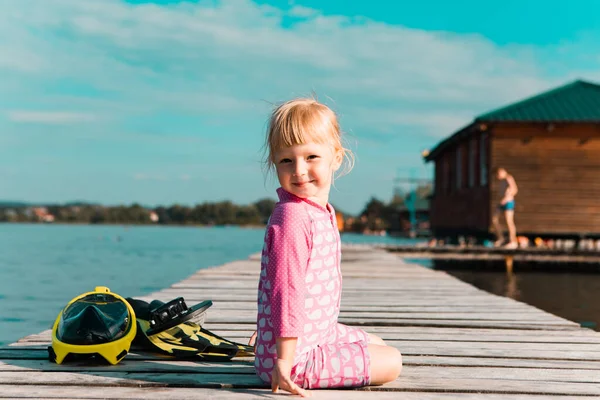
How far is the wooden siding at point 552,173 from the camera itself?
1970cm

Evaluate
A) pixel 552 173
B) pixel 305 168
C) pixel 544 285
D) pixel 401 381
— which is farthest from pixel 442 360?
pixel 552 173

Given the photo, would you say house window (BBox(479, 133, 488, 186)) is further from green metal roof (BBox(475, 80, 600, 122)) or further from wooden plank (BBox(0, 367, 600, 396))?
wooden plank (BBox(0, 367, 600, 396))

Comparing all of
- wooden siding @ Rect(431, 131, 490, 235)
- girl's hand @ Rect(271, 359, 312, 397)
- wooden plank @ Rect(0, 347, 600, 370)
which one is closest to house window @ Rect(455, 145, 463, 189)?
wooden siding @ Rect(431, 131, 490, 235)

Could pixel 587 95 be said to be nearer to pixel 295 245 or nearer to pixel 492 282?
pixel 492 282

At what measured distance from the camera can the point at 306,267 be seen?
8.64ft

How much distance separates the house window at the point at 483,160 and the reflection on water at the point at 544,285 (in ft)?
19.6

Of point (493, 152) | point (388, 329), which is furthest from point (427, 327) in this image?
point (493, 152)

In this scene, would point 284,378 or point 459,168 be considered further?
point 459,168

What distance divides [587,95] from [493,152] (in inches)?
177

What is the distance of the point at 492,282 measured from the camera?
1066 centimetres

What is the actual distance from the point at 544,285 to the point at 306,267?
876 centimetres

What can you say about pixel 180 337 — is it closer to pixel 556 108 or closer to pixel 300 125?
pixel 300 125

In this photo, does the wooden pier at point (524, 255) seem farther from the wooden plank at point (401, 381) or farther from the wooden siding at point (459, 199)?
→ the wooden plank at point (401, 381)

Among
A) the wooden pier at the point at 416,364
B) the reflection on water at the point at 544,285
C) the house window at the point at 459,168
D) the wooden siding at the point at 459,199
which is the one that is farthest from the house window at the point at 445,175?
the wooden pier at the point at 416,364
